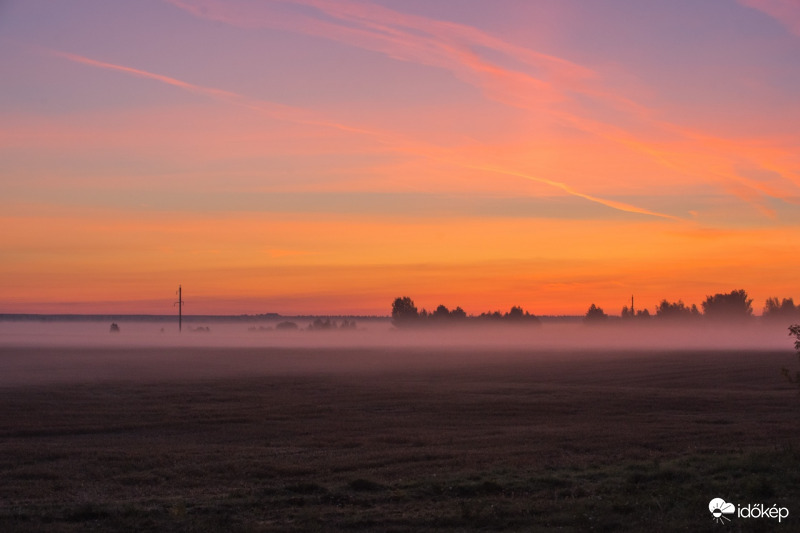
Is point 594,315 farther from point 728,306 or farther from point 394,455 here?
point 394,455

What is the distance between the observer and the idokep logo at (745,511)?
11.4 metres

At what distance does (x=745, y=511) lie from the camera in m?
11.7

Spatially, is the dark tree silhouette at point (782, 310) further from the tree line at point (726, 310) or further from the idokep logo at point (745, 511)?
the idokep logo at point (745, 511)

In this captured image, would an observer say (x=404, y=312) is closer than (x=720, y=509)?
No

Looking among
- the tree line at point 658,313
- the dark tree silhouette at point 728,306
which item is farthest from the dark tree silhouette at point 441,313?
the dark tree silhouette at point 728,306

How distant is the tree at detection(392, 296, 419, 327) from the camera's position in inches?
7530

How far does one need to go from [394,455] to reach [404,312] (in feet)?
565

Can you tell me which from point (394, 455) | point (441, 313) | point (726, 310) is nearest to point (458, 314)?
point (441, 313)

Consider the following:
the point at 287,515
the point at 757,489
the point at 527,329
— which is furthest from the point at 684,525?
the point at 527,329

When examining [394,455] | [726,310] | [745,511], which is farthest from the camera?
[726,310]

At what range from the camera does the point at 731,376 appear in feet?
164

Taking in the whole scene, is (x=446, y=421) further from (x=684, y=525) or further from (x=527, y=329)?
(x=527, y=329)

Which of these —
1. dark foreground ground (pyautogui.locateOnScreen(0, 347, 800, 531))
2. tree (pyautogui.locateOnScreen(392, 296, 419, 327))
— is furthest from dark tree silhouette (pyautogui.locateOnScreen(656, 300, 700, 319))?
dark foreground ground (pyautogui.locateOnScreen(0, 347, 800, 531))

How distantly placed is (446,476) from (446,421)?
40.6 feet
